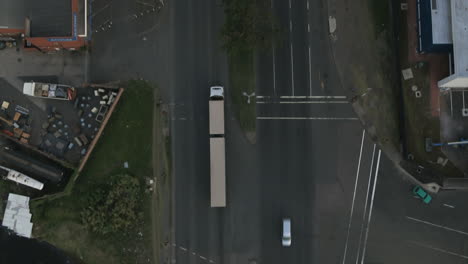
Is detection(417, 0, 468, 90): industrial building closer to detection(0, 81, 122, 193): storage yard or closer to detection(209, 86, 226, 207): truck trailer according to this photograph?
detection(209, 86, 226, 207): truck trailer

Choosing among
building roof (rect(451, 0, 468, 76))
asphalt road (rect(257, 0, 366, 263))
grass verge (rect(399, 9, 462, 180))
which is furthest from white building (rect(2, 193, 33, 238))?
building roof (rect(451, 0, 468, 76))

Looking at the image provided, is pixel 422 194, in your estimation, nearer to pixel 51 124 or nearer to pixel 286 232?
pixel 286 232

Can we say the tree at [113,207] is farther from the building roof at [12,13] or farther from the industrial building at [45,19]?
the building roof at [12,13]

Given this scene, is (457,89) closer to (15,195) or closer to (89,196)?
(89,196)

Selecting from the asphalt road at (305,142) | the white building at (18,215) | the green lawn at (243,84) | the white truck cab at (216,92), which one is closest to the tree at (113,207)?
the white building at (18,215)

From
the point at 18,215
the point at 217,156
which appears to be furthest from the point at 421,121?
the point at 18,215

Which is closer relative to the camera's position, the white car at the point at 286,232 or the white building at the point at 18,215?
the white car at the point at 286,232
